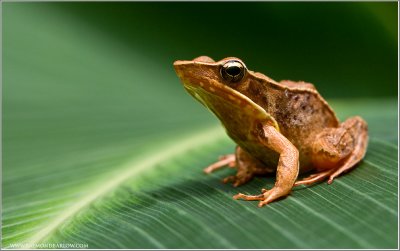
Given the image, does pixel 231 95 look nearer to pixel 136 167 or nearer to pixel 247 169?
pixel 247 169

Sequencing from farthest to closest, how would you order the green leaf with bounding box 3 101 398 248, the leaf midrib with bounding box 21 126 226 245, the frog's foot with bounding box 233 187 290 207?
the leaf midrib with bounding box 21 126 226 245
the frog's foot with bounding box 233 187 290 207
the green leaf with bounding box 3 101 398 248

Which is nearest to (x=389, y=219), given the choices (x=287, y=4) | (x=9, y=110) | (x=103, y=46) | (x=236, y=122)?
(x=236, y=122)

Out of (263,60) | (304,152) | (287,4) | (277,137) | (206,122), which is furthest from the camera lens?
(263,60)

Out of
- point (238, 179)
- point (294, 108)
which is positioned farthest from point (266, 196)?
point (294, 108)

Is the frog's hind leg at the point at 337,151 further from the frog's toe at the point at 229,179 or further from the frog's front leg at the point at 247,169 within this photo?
the frog's toe at the point at 229,179

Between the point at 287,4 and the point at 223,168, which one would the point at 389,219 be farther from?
the point at 287,4

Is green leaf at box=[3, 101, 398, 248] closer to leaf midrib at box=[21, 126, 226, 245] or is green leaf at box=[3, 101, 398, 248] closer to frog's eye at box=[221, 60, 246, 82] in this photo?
leaf midrib at box=[21, 126, 226, 245]

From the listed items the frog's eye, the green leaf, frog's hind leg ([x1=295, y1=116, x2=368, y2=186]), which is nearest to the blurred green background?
the green leaf
